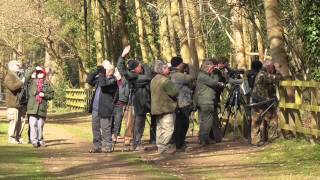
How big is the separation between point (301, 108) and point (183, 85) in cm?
281

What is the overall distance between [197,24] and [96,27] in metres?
16.8

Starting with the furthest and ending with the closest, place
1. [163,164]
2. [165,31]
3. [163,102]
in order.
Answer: [165,31] < [163,102] < [163,164]

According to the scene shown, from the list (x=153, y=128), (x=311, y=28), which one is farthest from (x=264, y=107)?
(x=153, y=128)

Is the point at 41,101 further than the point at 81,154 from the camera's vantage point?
Yes

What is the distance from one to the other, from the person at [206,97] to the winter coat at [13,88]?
4.54 m

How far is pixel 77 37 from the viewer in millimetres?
44219

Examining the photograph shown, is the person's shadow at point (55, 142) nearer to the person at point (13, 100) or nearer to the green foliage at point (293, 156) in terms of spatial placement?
the person at point (13, 100)

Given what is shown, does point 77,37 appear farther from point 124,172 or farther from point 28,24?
point 124,172

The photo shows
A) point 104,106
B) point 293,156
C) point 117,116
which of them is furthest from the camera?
point 117,116

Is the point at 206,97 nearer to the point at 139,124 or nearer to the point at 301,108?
the point at 139,124

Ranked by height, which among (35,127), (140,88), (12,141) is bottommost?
(12,141)

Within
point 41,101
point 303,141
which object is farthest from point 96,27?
point 303,141

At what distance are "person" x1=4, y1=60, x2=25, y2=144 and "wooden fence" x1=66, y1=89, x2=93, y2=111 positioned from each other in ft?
61.2

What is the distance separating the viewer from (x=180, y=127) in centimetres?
1460
